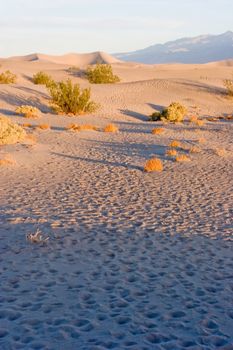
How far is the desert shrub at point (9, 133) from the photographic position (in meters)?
19.1

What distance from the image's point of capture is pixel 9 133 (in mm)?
19266

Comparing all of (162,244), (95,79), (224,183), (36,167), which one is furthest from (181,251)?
(95,79)

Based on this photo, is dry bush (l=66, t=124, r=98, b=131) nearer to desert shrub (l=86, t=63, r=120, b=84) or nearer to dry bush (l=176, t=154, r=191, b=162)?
dry bush (l=176, t=154, r=191, b=162)

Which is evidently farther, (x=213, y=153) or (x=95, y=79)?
(x=95, y=79)

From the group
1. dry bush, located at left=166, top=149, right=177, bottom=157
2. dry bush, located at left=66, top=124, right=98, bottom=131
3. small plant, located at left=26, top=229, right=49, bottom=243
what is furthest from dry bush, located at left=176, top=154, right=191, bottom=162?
small plant, located at left=26, top=229, right=49, bottom=243

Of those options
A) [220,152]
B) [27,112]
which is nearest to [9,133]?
[220,152]

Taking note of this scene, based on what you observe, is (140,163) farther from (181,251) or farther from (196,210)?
(181,251)

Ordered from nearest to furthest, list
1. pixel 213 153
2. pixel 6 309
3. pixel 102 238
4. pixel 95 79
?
pixel 6 309, pixel 102 238, pixel 213 153, pixel 95 79

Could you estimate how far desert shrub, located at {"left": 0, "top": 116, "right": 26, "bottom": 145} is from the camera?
19097 mm

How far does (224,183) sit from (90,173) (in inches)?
149

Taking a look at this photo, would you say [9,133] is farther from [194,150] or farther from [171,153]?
[194,150]

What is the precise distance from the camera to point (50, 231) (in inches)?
365

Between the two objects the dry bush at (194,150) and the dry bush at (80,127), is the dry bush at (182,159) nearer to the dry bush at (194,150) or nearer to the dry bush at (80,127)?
the dry bush at (194,150)

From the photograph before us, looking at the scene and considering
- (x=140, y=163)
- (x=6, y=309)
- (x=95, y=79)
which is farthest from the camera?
(x=95, y=79)
